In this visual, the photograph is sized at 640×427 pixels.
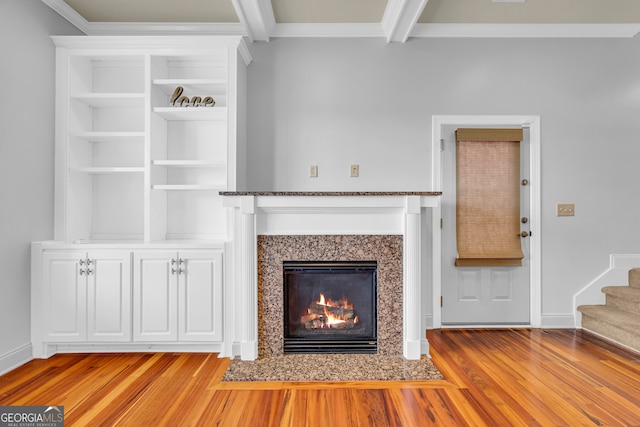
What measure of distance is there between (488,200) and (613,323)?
55.6 inches

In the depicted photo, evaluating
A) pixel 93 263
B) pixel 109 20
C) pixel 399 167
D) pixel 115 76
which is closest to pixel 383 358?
pixel 399 167

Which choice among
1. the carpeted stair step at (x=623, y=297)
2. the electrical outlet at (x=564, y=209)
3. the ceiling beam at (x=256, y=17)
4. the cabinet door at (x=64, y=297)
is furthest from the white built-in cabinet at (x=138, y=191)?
the carpeted stair step at (x=623, y=297)

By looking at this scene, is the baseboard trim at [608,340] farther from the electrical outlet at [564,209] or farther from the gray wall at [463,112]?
the electrical outlet at [564,209]

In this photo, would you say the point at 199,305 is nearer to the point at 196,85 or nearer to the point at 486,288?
the point at 196,85

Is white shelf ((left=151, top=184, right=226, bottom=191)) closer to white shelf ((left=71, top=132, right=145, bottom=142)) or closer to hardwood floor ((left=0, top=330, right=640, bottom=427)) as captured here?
white shelf ((left=71, top=132, right=145, bottom=142))

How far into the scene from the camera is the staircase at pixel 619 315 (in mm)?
2910

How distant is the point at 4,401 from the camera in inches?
81.2

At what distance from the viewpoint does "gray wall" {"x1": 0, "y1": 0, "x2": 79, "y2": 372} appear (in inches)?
97.9

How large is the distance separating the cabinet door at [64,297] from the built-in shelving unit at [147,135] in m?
0.27

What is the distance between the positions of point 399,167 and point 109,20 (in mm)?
2890

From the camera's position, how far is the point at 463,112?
3.38 metres

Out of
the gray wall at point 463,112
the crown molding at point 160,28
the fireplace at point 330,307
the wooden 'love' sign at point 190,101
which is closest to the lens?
the fireplace at point 330,307

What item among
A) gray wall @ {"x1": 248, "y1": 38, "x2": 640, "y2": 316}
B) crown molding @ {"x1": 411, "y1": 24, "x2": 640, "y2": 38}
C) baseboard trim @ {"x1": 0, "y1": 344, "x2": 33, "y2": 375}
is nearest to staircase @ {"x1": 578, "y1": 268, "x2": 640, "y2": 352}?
gray wall @ {"x1": 248, "y1": 38, "x2": 640, "y2": 316}

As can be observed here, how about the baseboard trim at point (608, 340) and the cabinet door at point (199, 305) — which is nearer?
the cabinet door at point (199, 305)
